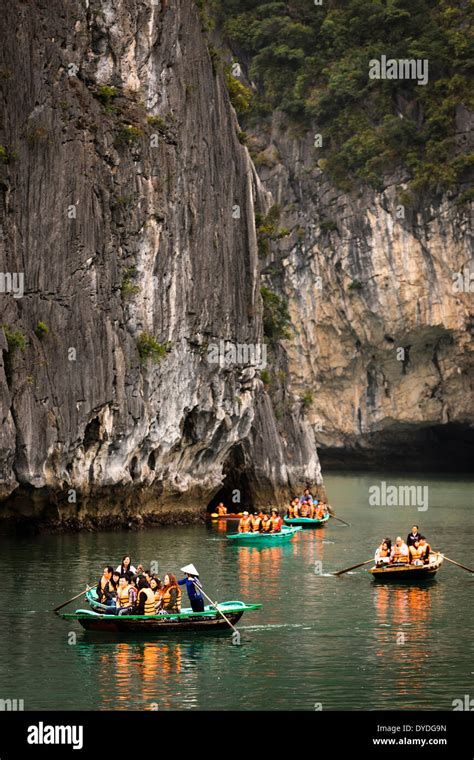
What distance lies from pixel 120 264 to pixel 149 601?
2569cm

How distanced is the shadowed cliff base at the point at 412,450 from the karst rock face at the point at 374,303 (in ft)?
0.69

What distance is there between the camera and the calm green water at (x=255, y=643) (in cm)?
2489

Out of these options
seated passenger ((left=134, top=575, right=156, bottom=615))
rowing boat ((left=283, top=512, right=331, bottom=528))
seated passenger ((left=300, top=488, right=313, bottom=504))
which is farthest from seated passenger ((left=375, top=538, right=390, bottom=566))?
seated passenger ((left=300, top=488, right=313, bottom=504))

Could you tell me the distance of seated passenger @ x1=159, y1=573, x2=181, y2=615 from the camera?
103 feet

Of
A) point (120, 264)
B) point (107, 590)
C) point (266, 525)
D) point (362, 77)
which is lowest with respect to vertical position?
point (266, 525)

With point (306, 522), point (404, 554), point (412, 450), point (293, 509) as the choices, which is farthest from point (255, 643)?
point (412, 450)

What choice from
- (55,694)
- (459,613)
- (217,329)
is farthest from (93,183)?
(55,694)

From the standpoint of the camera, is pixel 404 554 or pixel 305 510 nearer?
pixel 404 554

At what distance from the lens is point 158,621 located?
1212 inches

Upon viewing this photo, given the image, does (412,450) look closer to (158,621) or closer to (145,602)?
(145,602)

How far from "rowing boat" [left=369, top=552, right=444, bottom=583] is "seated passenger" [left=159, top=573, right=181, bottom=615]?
11038 millimetres

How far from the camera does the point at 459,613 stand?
1371 inches
